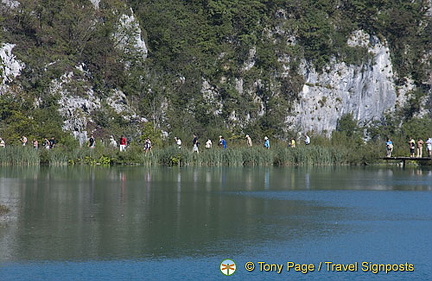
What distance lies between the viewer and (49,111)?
50.8m

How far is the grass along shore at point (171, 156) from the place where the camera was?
141 feet

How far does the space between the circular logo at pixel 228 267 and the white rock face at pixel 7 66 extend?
36881 millimetres

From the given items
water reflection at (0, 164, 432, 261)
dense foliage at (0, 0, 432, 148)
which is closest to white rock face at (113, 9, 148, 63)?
dense foliage at (0, 0, 432, 148)

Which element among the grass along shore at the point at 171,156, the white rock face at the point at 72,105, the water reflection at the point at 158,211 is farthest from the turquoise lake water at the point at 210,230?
the white rock face at the point at 72,105

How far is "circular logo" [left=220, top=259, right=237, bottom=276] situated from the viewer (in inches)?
596

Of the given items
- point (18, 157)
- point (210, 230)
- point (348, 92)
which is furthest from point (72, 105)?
point (210, 230)

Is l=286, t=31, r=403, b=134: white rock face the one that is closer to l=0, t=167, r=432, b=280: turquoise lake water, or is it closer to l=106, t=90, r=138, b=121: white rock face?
l=106, t=90, r=138, b=121: white rock face

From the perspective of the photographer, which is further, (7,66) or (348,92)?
(348,92)

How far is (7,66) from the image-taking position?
5125 centimetres

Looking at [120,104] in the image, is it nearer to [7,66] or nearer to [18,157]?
[7,66]

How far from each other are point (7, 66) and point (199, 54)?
649 inches

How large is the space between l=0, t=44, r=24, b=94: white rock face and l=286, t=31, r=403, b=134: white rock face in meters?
22.3

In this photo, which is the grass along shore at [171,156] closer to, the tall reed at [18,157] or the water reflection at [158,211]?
the tall reed at [18,157]

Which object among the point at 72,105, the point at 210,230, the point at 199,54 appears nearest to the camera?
the point at 210,230
